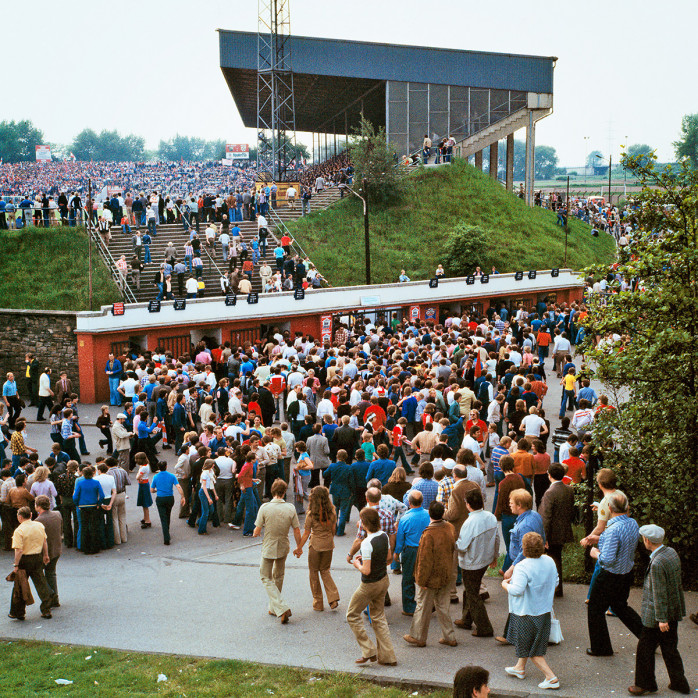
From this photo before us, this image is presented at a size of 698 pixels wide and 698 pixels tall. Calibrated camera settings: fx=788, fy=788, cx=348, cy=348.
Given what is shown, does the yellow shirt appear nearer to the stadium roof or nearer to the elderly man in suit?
the elderly man in suit

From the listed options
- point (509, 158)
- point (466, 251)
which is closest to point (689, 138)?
point (509, 158)

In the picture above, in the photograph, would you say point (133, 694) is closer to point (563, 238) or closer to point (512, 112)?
point (563, 238)

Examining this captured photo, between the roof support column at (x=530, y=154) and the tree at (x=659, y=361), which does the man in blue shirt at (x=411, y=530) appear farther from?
the roof support column at (x=530, y=154)

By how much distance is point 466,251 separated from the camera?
37.6 meters

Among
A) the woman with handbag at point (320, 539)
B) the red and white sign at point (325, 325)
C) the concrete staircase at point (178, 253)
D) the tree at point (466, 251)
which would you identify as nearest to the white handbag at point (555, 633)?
the woman with handbag at point (320, 539)

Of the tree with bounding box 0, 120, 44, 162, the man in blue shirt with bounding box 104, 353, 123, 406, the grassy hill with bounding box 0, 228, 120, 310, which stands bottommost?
the man in blue shirt with bounding box 104, 353, 123, 406

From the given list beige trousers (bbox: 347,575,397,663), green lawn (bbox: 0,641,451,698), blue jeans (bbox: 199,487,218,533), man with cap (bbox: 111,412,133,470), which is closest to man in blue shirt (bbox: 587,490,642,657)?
green lawn (bbox: 0,641,451,698)

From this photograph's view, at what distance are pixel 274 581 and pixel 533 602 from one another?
122 inches

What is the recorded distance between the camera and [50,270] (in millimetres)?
28672

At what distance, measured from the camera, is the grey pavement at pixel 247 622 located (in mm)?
7277

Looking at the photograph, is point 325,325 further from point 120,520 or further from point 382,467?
point 382,467

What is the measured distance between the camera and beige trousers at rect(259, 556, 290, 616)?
28.1 feet

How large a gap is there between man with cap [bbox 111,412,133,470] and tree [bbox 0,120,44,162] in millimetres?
120166

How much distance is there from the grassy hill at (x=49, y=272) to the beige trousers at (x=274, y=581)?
19.6m
